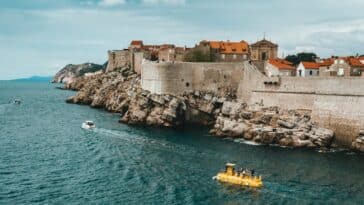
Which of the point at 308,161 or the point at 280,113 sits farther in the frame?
the point at 280,113

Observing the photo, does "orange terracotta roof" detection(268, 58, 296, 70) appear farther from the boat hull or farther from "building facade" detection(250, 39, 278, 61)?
the boat hull

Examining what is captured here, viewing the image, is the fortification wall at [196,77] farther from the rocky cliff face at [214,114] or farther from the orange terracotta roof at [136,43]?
the orange terracotta roof at [136,43]

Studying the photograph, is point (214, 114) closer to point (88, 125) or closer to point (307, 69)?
point (307, 69)

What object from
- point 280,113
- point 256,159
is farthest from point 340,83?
point 256,159

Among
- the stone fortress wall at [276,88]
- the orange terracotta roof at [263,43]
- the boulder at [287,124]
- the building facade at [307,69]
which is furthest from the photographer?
the orange terracotta roof at [263,43]

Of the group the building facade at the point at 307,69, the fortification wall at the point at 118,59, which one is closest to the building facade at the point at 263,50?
the building facade at the point at 307,69

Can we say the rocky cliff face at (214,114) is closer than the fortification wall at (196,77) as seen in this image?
Yes

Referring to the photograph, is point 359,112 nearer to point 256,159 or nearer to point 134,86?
point 256,159
